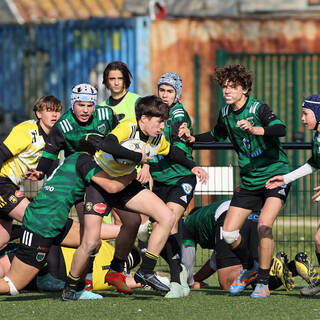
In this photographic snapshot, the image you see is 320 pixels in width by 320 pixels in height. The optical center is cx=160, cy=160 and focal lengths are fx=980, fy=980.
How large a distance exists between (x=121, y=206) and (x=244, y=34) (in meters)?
11.2

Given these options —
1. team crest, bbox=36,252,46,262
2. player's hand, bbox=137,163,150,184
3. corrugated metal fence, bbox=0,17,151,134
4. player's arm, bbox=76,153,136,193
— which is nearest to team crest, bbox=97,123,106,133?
player's hand, bbox=137,163,150,184

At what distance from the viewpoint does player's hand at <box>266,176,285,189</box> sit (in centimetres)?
883

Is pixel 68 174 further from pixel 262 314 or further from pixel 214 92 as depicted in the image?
pixel 214 92

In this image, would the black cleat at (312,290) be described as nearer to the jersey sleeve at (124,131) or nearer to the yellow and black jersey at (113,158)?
the yellow and black jersey at (113,158)

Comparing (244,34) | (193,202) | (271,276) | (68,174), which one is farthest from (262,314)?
(244,34)

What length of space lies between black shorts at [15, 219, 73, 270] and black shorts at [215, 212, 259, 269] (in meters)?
1.79

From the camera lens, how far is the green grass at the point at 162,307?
7.92 m

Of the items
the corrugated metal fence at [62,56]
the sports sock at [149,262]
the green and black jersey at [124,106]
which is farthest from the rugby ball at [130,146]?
the corrugated metal fence at [62,56]

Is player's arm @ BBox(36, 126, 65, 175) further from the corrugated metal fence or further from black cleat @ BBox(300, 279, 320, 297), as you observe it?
the corrugated metal fence

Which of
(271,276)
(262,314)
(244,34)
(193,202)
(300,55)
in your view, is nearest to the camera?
(262,314)

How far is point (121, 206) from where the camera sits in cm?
878

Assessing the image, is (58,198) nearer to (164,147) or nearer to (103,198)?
(103,198)

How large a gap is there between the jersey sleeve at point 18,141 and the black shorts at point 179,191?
1.37 meters

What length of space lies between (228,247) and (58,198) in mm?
1882
